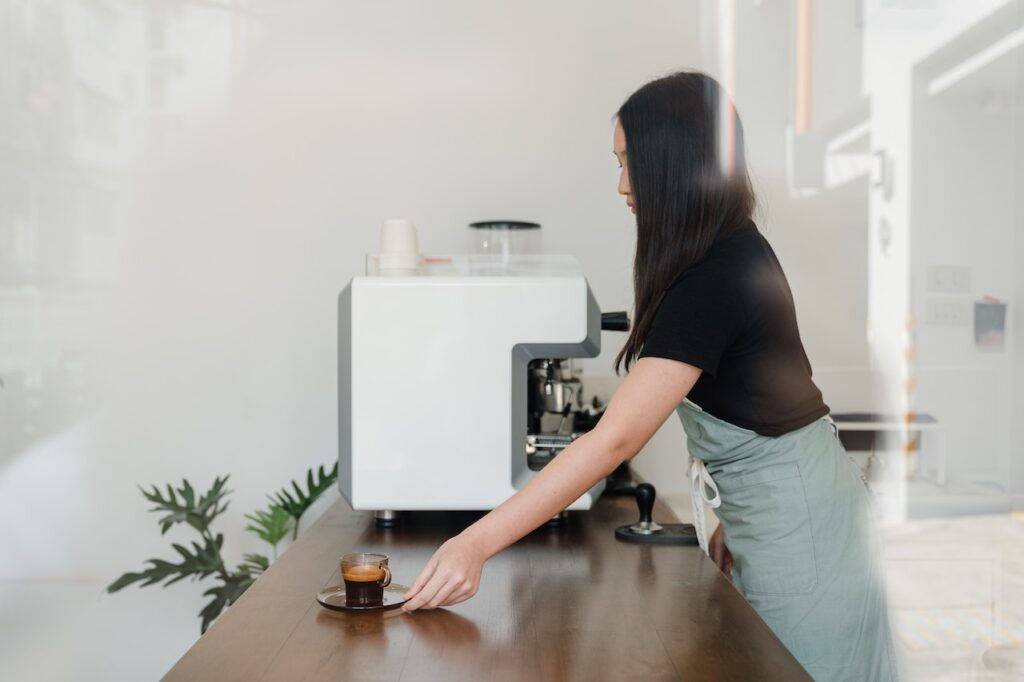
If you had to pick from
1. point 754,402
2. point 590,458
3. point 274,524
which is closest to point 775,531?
point 754,402

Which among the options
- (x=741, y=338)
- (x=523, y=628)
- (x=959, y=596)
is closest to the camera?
(x=523, y=628)

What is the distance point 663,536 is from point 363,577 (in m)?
0.50

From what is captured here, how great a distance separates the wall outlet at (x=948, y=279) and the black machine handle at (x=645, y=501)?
113 cm

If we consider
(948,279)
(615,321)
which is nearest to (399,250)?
(615,321)

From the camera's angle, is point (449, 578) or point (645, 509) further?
point (645, 509)

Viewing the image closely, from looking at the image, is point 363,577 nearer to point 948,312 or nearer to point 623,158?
point 623,158

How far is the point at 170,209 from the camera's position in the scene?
91.9 inches

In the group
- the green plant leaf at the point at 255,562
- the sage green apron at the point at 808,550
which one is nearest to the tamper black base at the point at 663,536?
the sage green apron at the point at 808,550

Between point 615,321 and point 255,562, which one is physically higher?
point 615,321

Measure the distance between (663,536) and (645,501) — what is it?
7 cm

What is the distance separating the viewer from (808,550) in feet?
3.92

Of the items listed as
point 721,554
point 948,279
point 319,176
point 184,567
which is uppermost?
point 319,176

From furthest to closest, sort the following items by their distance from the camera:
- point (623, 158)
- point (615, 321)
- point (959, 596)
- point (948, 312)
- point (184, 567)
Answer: point (959, 596) < point (948, 312) < point (184, 567) < point (615, 321) < point (623, 158)

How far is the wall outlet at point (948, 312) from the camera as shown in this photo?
2.12 meters
